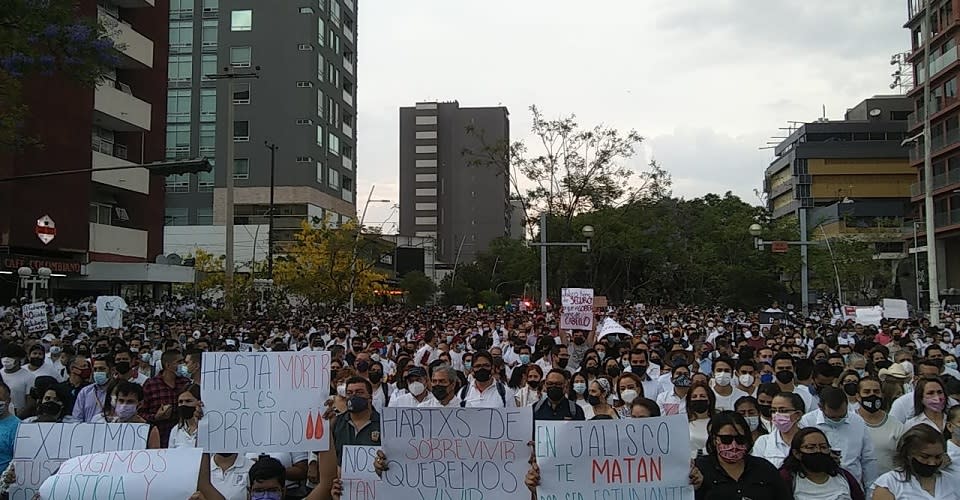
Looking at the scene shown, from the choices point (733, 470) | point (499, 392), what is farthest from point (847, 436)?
point (499, 392)

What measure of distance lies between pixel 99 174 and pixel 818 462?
33325 millimetres

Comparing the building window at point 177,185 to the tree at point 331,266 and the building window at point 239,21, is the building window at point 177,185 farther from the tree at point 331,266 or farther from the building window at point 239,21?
the tree at point 331,266

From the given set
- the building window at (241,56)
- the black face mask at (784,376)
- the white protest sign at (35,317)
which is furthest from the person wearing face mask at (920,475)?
the building window at (241,56)

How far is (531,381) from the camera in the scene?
884cm

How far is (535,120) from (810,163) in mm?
Result: 59730

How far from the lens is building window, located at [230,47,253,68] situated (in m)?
69.5

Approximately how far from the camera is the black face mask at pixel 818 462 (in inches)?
209

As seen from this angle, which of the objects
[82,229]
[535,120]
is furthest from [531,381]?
[535,120]

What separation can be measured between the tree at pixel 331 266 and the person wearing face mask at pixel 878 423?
34.3m

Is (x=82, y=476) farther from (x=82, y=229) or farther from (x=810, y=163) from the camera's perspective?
(x=810, y=163)

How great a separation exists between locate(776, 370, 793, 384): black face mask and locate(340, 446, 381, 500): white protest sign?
465 cm

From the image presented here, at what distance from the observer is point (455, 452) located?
595 centimetres

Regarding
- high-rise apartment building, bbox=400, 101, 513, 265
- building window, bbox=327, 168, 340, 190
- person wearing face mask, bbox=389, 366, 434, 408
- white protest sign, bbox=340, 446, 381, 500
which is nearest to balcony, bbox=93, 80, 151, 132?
person wearing face mask, bbox=389, 366, 434, 408

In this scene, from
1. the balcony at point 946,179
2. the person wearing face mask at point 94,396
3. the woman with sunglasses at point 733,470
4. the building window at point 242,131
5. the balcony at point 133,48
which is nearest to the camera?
the woman with sunglasses at point 733,470
